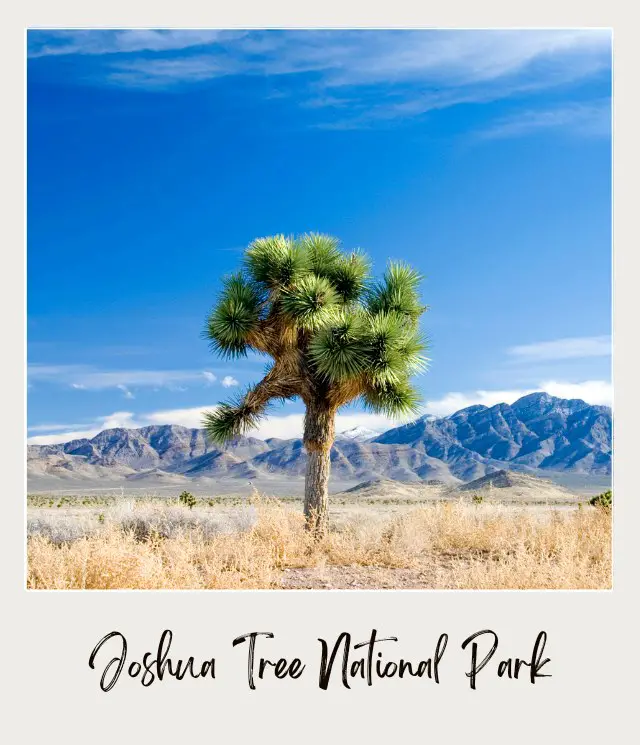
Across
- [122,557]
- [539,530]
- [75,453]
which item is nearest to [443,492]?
[539,530]

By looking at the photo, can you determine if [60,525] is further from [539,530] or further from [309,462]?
[539,530]

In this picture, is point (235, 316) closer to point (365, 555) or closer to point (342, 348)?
point (342, 348)

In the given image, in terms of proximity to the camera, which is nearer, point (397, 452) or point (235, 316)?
point (235, 316)

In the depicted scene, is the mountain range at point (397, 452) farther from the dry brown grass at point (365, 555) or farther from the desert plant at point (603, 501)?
the dry brown grass at point (365, 555)

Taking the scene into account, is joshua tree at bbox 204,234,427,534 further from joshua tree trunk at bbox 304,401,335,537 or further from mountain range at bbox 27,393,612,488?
mountain range at bbox 27,393,612,488

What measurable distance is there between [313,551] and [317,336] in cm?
346

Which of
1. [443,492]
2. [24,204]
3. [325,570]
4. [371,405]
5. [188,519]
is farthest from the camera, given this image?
[443,492]

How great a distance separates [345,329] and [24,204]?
5.15 m

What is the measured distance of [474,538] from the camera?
1211 cm

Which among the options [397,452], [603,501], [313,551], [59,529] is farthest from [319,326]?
[397,452]

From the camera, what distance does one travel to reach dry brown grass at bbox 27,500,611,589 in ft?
28.7

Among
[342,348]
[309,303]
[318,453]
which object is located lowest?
[318,453]

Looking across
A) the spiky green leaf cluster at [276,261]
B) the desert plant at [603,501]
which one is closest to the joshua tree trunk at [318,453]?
the spiky green leaf cluster at [276,261]

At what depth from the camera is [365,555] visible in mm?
10844
